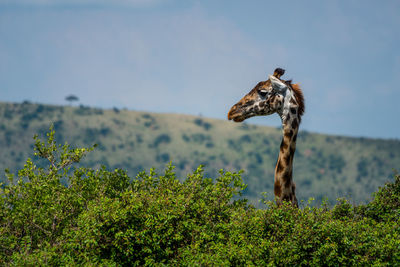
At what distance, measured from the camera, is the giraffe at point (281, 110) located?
15969 mm

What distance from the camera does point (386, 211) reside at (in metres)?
17.0

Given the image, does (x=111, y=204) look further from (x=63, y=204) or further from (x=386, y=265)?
(x=386, y=265)

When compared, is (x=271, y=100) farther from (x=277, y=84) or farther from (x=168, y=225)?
(x=168, y=225)

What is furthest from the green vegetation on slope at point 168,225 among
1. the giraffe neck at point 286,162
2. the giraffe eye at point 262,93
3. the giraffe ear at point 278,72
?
the giraffe ear at point 278,72

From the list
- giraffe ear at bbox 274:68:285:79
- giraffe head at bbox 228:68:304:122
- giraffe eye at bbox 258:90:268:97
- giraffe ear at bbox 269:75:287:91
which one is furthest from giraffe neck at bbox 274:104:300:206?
giraffe ear at bbox 274:68:285:79

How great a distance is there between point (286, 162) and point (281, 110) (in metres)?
1.47

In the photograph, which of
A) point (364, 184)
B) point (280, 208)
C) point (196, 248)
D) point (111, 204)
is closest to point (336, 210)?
point (280, 208)

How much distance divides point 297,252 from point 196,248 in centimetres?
234

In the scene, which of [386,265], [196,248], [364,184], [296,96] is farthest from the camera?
[364,184]

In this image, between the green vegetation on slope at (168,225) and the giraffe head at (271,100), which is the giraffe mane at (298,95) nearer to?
the giraffe head at (271,100)

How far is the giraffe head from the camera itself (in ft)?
53.6

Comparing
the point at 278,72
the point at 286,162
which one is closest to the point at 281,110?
the point at 278,72

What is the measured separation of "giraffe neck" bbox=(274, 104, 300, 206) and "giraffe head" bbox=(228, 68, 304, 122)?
152 millimetres

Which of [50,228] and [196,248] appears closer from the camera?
[196,248]
